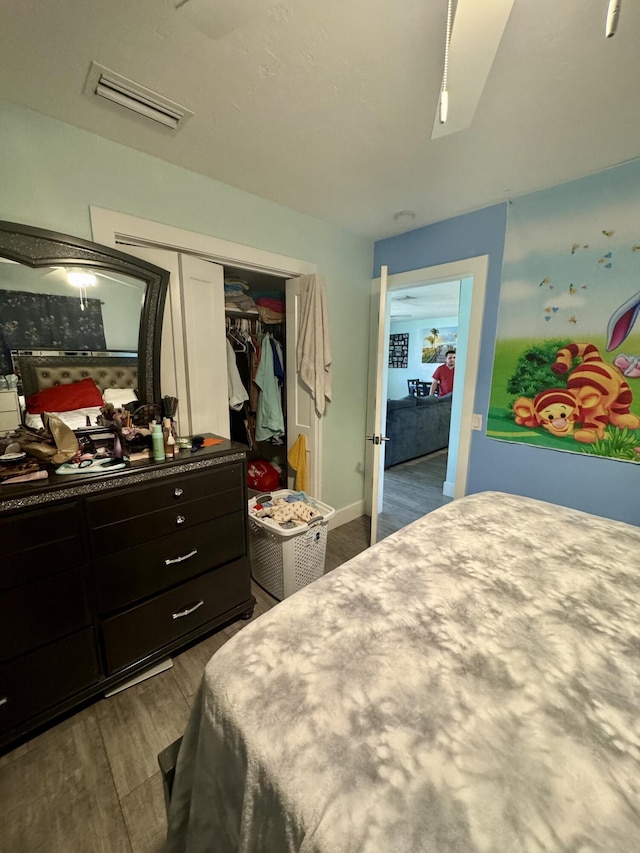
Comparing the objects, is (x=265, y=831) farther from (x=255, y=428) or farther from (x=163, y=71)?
(x=255, y=428)

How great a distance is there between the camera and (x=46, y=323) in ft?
4.89

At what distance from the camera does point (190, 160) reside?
5.52 feet

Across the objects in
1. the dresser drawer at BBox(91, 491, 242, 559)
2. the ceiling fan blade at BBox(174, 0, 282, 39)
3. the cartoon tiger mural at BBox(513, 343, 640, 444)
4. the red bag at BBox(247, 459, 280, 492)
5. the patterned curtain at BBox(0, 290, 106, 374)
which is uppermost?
the ceiling fan blade at BBox(174, 0, 282, 39)

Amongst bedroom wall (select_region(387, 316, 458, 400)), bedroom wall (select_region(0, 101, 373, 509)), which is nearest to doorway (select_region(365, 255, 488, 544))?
bedroom wall (select_region(0, 101, 373, 509))

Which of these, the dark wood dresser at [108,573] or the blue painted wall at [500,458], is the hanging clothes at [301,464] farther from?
the blue painted wall at [500,458]

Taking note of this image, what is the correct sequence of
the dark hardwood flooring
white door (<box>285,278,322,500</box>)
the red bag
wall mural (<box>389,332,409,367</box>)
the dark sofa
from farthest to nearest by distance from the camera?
wall mural (<box>389,332,409,367</box>) < the dark sofa < the dark hardwood flooring < the red bag < white door (<box>285,278,322,500</box>)

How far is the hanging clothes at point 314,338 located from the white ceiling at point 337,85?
0.61m

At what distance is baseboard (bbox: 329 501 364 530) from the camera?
2.98 meters

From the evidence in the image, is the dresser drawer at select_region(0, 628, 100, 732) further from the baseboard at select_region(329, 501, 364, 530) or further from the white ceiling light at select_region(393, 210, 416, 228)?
the white ceiling light at select_region(393, 210, 416, 228)

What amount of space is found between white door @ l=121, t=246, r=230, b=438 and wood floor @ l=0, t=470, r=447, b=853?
4.28 ft

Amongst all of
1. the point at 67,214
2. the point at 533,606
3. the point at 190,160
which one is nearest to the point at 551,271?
the point at 533,606

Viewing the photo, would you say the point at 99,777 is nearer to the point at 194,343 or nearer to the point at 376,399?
the point at 194,343

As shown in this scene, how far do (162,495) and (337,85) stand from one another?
174cm

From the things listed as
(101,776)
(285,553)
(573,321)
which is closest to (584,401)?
(573,321)
